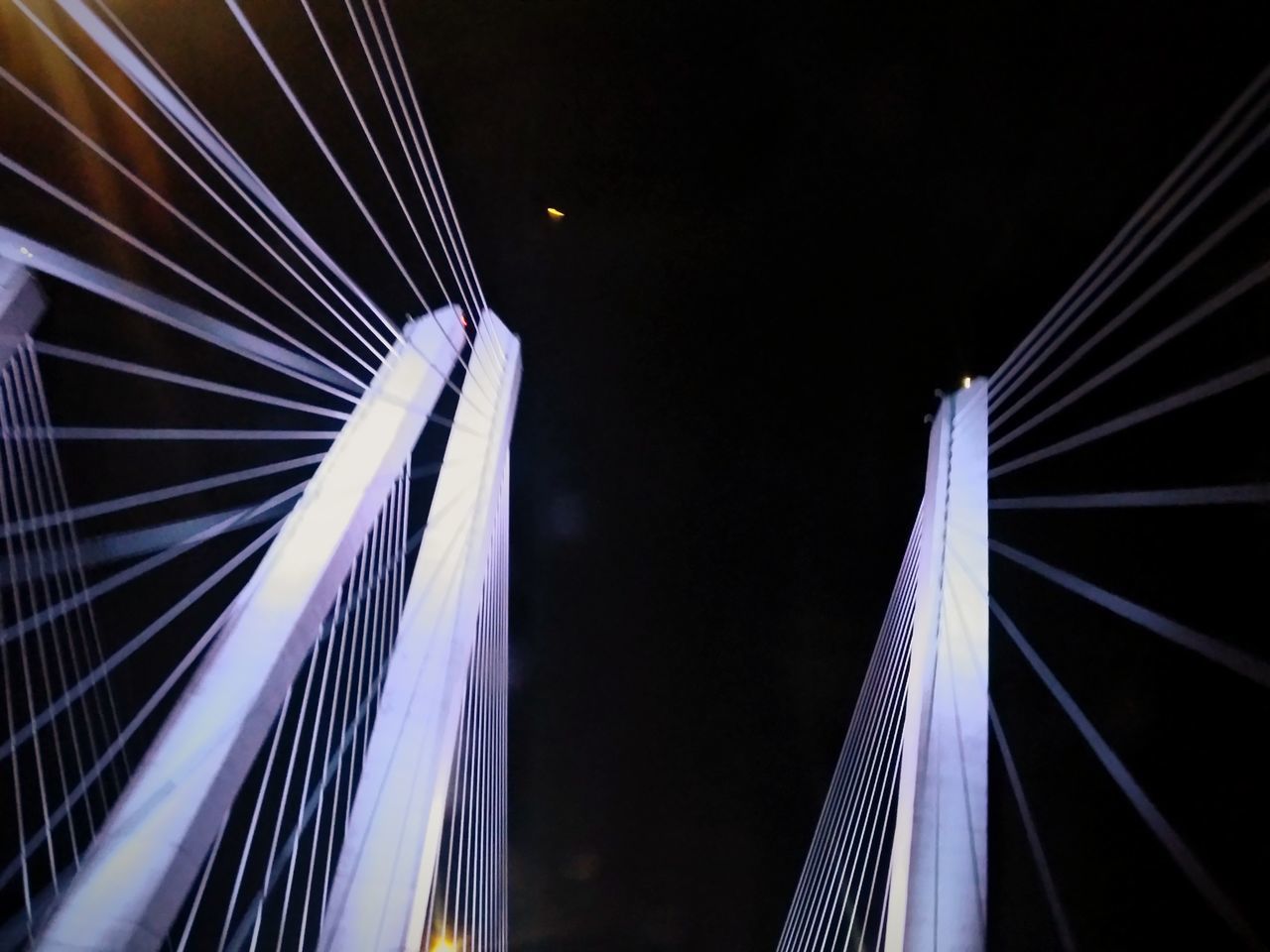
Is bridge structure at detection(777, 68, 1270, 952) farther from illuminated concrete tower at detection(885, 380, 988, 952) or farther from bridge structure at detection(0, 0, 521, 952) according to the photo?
bridge structure at detection(0, 0, 521, 952)

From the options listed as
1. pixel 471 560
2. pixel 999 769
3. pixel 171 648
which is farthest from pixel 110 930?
pixel 999 769

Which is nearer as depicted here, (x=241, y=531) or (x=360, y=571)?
(x=360, y=571)

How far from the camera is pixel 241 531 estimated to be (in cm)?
307

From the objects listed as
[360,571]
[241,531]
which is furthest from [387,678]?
[241,531]

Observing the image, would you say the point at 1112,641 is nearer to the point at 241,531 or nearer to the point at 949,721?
the point at 949,721

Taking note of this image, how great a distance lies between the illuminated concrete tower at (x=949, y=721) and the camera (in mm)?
1908

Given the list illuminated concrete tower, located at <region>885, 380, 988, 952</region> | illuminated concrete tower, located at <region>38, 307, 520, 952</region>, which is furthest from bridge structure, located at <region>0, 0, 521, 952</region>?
illuminated concrete tower, located at <region>885, 380, 988, 952</region>

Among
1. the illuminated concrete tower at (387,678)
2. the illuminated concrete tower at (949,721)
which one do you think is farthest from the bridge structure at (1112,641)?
the illuminated concrete tower at (387,678)

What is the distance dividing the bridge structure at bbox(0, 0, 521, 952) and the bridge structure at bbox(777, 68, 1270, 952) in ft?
4.03

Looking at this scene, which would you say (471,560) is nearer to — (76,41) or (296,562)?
(296,562)

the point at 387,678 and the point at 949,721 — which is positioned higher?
the point at 949,721

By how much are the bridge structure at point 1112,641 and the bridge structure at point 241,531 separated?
1227 millimetres

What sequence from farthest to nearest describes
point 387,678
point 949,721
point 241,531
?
point 241,531 < point 387,678 < point 949,721

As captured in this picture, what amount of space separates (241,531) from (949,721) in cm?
223
